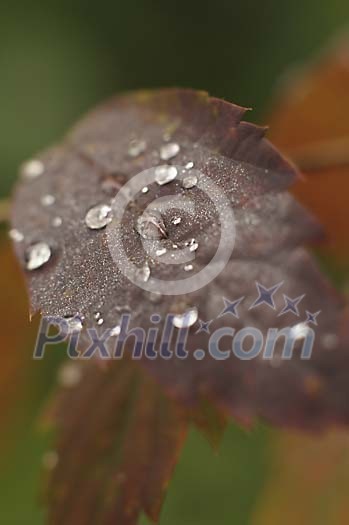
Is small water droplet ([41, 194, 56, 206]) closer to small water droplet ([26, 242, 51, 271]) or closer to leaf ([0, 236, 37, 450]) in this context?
small water droplet ([26, 242, 51, 271])

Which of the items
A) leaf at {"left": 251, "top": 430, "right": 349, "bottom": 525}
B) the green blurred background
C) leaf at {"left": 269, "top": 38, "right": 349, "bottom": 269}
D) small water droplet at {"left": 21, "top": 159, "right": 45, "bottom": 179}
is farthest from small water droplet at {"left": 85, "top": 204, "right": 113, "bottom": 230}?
the green blurred background

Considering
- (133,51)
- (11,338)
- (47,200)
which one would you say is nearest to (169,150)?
(47,200)

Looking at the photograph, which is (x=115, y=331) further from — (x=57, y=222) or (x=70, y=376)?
(x=70, y=376)

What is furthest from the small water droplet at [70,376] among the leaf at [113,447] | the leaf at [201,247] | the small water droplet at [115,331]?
the small water droplet at [115,331]

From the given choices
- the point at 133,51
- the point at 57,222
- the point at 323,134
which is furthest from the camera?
the point at 133,51

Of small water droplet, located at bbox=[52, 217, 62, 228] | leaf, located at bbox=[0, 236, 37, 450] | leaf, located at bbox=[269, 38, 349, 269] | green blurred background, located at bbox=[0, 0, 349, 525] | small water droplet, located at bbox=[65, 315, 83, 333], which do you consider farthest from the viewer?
green blurred background, located at bbox=[0, 0, 349, 525]

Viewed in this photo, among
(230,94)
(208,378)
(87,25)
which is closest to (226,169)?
(208,378)
